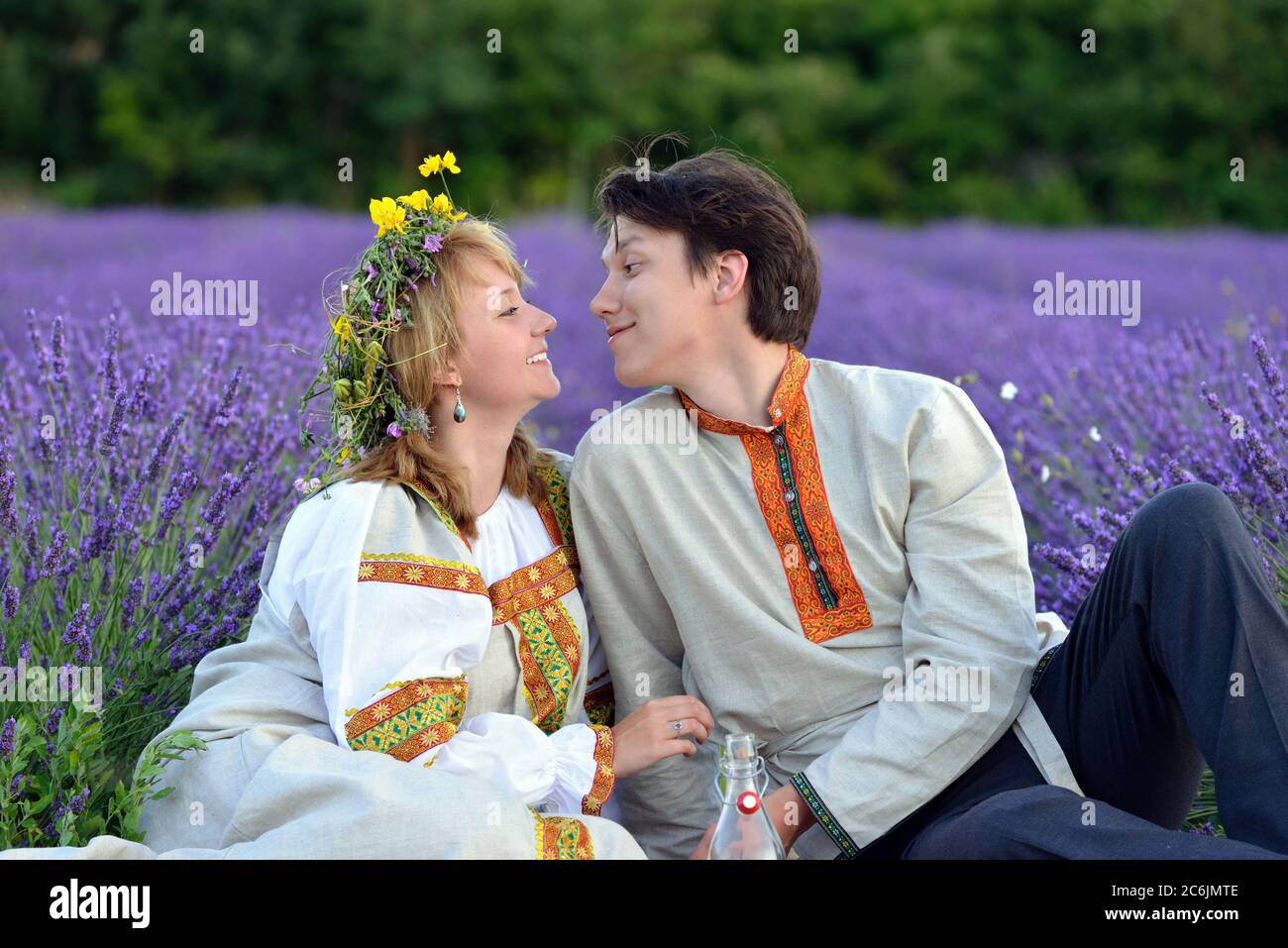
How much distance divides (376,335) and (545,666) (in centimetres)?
62

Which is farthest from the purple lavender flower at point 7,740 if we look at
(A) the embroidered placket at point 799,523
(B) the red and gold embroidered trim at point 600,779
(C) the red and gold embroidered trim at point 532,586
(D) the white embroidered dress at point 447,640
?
(A) the embroidered placket at point 799,523

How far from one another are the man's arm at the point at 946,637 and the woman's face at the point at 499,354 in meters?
0.64

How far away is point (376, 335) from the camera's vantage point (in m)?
2.48

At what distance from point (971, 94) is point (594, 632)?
11.3 m

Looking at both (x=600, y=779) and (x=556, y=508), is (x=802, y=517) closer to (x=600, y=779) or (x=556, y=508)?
(x=556, y=508)

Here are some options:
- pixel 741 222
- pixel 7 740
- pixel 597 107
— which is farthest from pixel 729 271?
pixel 597 107

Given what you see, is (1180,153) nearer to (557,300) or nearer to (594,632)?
(557,300)

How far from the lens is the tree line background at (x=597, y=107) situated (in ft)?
39.9

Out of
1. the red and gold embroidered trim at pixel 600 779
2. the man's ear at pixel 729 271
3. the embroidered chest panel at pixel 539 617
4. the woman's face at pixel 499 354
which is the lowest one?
the red and gold embroidered trim at pixel 600 779

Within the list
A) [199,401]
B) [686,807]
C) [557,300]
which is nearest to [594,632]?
[686,807]

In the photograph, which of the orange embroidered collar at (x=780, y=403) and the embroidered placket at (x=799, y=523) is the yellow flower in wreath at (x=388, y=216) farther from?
the embroidered placket at (x=799, y=523)

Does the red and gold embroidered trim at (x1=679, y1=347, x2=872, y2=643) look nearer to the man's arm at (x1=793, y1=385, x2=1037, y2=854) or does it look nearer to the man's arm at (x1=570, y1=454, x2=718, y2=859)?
the man's arm at (x1=793, y1=385, x2=1037, y2=854)

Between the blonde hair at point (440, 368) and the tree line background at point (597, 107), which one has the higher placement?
the tree line background at point (597, 107)

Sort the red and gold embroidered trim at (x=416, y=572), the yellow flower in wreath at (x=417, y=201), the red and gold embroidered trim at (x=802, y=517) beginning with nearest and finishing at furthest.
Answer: the red and gold embroidered trim at (x=416, y=572) → the red and gold embroidered trim at (x=802, y=517) → the yellow flower in wreath at (x=417, y=201)
